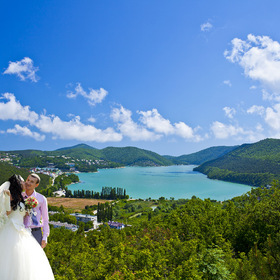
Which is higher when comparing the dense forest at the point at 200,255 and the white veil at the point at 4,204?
the white veil at the point at 4,204

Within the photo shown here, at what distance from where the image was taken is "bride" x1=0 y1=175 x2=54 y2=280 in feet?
7.94

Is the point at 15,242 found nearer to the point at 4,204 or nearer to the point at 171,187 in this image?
the point at 4,204

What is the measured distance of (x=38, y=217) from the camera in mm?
2643

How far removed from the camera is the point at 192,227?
9.19m

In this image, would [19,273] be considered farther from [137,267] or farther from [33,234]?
[137,267]

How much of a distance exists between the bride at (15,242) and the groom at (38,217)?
0.08 meters

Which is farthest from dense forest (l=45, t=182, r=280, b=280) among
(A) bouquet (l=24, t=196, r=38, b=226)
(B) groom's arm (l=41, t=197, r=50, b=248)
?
(A) bouquet (l=24, t=196, r=38, b=226)

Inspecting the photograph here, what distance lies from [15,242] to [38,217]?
338 mm

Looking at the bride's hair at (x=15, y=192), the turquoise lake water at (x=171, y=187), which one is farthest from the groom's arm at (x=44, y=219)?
the turquoise lake water at (x=171, y=187)

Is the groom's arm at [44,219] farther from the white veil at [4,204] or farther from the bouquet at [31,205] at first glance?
the white veil at [4,204]

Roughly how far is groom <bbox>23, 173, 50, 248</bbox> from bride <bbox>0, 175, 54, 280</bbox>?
0.08 metres

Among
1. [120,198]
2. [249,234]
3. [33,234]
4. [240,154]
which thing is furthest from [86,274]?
[240,154]

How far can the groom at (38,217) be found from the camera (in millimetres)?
2535

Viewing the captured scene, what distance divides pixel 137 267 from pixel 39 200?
324cm
